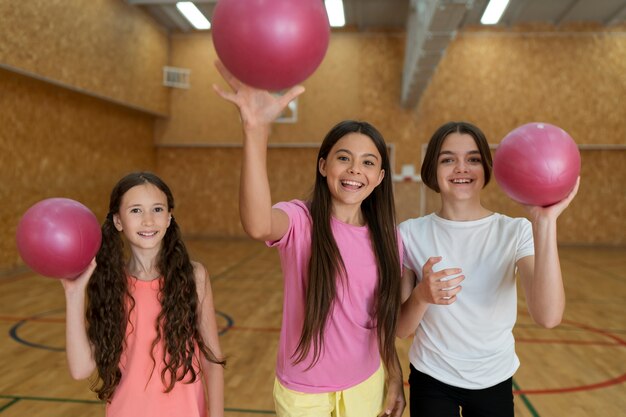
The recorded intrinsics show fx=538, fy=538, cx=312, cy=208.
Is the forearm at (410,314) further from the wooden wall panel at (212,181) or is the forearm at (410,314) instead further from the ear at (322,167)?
the wooden wall panel at (212,181)

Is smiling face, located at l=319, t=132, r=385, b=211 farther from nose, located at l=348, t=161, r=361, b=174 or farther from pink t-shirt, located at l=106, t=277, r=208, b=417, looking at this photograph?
pink t-shirt, located at l=106, t=277, r=208, b=417

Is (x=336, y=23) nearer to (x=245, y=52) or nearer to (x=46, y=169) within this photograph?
(x=46, y=169)

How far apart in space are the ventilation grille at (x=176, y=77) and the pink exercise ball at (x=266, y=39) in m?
10.6

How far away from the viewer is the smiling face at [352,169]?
1510mm

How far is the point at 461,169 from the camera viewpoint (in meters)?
1.64

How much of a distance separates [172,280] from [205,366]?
272 millimetres

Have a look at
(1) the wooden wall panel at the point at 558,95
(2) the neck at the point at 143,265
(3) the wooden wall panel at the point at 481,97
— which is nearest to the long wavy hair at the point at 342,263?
(2) the neck at the point at 143,265

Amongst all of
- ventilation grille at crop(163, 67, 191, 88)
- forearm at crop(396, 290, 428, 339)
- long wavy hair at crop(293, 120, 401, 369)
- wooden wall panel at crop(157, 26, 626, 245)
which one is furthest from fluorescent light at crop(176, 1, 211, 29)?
forearm at crop(396, 290, 428, 339)

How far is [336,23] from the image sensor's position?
34.7ft

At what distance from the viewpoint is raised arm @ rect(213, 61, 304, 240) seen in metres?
1.13

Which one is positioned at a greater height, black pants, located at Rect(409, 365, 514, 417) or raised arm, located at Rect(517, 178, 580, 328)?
raised arm, located at Rect(517, 178, 580, 328)

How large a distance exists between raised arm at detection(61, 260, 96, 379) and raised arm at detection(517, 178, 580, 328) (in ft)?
3.82

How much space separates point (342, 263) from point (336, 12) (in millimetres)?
9222

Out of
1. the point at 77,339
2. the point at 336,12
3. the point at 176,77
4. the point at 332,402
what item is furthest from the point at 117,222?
the point at 176,77
